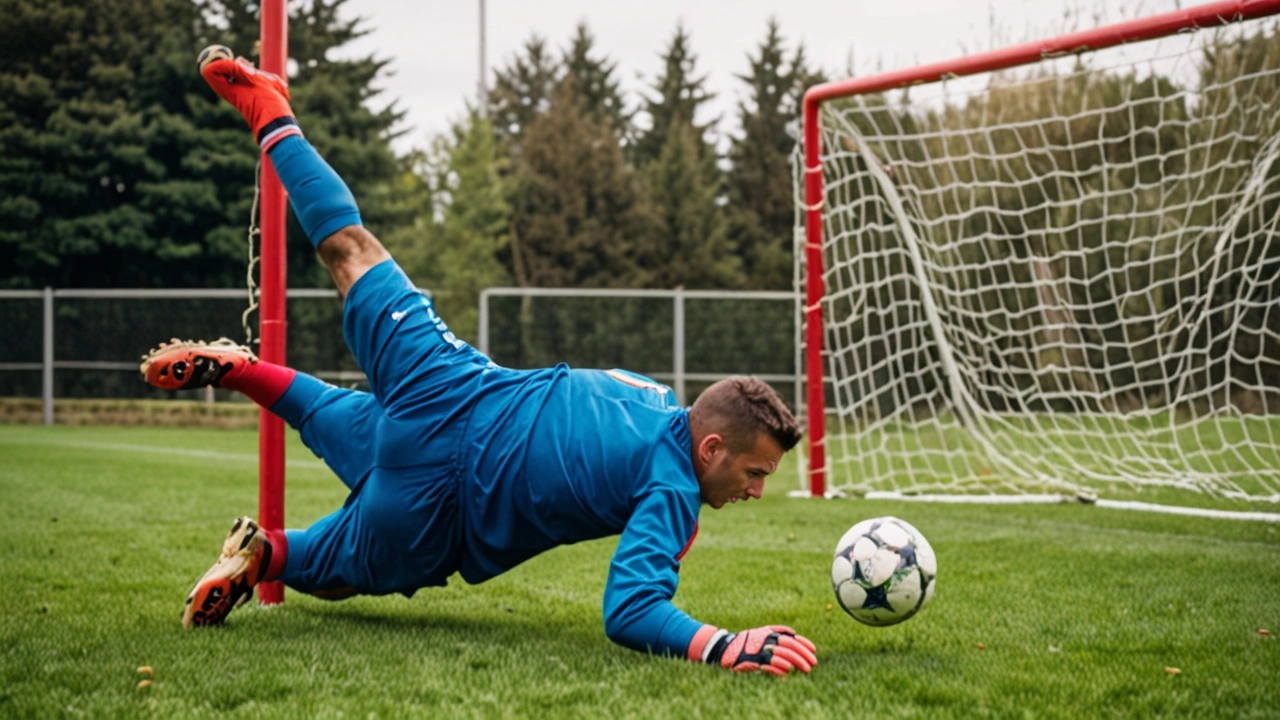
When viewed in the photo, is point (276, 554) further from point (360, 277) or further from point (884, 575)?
point (884, 575)

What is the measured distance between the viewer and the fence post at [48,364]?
16625mm

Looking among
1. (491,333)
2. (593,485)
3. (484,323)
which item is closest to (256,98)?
(593,485)

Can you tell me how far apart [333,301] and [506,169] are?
2475 centimetres

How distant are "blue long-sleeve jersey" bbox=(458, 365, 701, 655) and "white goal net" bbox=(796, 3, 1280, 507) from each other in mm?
4416

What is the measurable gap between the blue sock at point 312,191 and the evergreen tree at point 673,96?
3823 centimetres

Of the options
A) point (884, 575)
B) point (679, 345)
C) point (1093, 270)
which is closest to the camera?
point (884, 575)

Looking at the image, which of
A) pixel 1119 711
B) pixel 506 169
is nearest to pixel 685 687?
pixel 1119 711

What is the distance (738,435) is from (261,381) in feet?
5.75

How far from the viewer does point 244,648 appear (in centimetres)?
356

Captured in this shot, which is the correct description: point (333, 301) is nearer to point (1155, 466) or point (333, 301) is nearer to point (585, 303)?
point (585, 303)

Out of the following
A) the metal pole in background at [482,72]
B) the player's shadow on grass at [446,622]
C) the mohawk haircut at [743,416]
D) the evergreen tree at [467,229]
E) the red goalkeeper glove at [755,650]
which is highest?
the metal pole in background at [482,72]

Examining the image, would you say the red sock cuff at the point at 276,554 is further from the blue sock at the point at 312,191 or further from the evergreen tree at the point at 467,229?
the evergreen tree at the point at 467,229

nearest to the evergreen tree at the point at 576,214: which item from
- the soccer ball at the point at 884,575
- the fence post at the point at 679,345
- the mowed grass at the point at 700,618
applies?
the fence post at the point at 679,345

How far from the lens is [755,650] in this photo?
10.5ft
